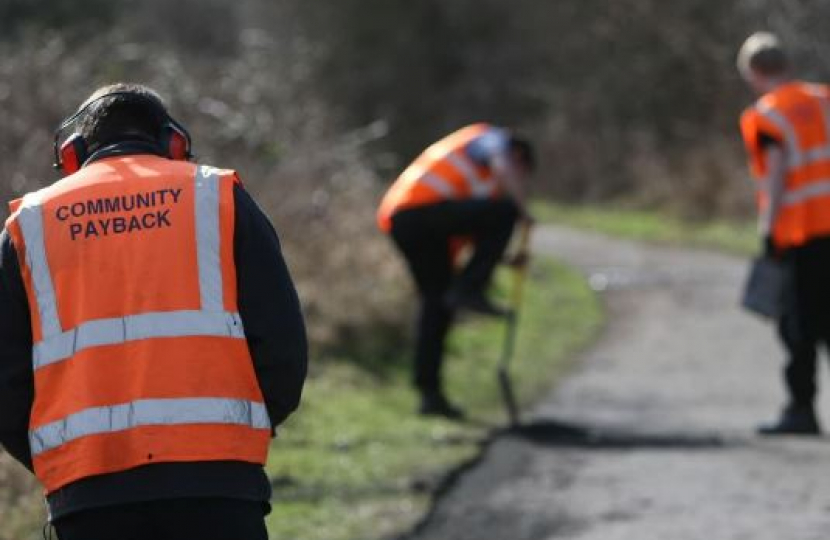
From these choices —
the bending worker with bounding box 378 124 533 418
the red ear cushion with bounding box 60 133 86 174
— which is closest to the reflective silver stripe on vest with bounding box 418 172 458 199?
the bending worker with bounding box 378 124 533 418

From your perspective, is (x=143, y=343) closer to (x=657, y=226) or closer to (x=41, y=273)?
(x=41, y=273)

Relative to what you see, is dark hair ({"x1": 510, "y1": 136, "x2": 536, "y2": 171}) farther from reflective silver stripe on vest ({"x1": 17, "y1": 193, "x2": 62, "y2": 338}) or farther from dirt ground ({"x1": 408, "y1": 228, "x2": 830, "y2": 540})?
reflective silver stripe on vest ({"x1": 17, "y1": 193, "x2": 62, "y2": 338})

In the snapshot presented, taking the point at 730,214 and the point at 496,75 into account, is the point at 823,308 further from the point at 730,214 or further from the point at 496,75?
the point at 496,75

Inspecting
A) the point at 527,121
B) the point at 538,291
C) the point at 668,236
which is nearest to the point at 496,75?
the point at 527,121

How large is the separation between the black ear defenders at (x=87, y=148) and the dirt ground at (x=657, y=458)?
3.49 meters

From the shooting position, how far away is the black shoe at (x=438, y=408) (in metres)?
11.2

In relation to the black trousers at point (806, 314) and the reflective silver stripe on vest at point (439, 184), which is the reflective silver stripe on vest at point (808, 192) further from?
the reflective silver stripe on vest at point (439, 184)

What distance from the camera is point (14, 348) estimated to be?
443 centimetres

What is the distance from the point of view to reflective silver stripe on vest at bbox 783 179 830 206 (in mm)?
9984

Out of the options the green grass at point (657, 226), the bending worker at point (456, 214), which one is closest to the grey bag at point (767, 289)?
the bending worker at point (456, 214)

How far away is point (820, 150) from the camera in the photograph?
10039 mm

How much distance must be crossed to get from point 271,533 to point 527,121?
3448cm

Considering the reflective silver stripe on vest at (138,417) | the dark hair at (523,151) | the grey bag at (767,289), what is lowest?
the grey bag at (767,289)

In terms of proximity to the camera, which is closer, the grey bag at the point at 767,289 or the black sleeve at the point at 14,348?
the black sleeve at the point at 14,348
